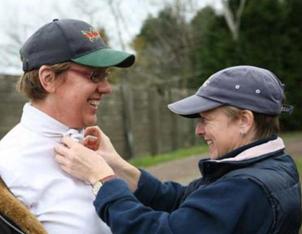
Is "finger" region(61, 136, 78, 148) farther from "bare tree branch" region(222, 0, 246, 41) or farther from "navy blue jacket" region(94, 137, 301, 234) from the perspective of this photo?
"bare tree branch" region(222, 0, 246, 41)

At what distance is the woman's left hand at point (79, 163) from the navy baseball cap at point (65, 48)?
33 centimetres

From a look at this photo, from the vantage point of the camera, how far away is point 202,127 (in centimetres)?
249

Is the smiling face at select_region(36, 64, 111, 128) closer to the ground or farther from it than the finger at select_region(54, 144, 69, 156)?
farther from it

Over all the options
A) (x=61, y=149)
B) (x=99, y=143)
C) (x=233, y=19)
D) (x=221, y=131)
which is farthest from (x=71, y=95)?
(x=233, y=19)

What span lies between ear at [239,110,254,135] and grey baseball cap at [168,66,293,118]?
3 centimetres

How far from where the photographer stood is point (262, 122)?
2.41m

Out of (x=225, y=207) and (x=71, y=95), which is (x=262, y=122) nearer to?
(x=225, y=207)

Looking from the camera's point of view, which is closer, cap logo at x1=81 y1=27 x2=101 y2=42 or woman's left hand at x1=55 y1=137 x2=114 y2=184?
woman's left hand at x1=55 y1=137 x2=114 y2=184

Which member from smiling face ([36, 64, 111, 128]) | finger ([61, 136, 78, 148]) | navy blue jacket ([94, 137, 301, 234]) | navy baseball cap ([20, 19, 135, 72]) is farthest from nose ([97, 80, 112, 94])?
navy blue jacket ([94, 137, 301, 234])

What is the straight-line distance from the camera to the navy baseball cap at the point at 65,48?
2285 mm

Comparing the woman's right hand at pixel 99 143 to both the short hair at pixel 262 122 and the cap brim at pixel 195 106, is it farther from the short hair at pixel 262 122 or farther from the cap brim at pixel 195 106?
the short hair at pixel 262 122

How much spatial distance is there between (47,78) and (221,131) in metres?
0.73

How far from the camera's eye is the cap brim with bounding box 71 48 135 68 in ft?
7.57

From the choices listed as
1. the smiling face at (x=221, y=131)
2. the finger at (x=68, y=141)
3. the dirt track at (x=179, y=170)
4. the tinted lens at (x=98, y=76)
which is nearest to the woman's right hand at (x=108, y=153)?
the finger at (x=68, y=141)
